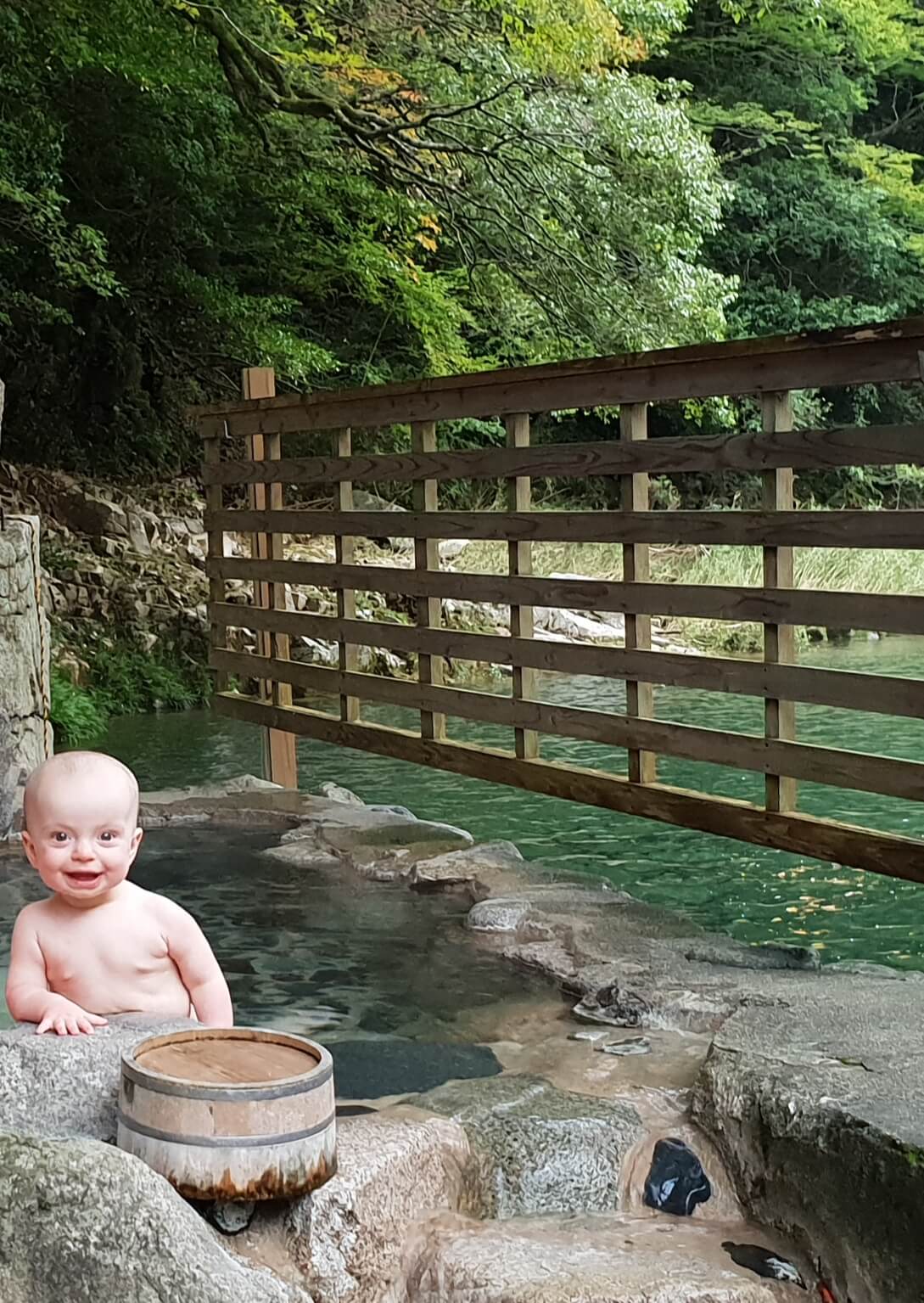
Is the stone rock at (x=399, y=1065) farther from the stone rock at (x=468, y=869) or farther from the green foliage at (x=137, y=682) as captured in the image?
the green foliage at (x=137, y=682)

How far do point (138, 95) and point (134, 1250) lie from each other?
13.3 metres

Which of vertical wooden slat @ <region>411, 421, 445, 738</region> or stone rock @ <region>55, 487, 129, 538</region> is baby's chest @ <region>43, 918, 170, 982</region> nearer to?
vertical wooden slat @ <region>411, 421, 445, 738</region>

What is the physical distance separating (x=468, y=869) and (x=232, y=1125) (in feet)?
9.32

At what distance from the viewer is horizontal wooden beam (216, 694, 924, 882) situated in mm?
4059

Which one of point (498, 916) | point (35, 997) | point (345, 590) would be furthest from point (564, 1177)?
point (345, 590)

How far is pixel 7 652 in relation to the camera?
6129 millimetres

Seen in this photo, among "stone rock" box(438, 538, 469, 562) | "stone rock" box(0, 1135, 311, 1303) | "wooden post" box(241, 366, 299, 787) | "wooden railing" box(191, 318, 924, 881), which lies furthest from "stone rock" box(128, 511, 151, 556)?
"stone rock" box(0, 1135, 311, 1303)

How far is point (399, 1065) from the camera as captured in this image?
135 inches

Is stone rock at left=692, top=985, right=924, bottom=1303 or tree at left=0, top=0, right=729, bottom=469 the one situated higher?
tree at left=0, top=0, right=729, bottom=469

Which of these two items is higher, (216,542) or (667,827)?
(216,542)

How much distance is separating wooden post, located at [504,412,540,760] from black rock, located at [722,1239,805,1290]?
272cm

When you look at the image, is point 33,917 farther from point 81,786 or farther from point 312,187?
point 312,187

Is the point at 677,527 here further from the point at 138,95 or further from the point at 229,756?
the point at 138,95

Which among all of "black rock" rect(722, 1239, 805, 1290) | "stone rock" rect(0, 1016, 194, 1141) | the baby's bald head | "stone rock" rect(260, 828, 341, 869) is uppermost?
the baby's bald head
